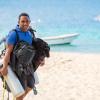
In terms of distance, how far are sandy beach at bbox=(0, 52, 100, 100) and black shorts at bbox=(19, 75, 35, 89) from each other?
1.57m

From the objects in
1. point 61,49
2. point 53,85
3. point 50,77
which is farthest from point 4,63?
point 61,49

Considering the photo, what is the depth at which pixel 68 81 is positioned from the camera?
25.3ft

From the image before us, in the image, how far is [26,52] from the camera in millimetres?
4664

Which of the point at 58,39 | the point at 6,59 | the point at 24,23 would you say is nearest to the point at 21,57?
the point at 6,59

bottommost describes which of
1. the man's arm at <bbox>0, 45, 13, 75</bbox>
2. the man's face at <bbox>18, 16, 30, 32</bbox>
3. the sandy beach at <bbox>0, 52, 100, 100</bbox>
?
the sandy beach at <bbox>0, 52, 100, 100</bbox>

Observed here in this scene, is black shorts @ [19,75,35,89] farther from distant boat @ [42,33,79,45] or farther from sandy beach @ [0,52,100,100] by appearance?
distant boat @ [42,33,79,45]

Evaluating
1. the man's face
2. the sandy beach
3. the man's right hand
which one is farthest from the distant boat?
the man's right hand

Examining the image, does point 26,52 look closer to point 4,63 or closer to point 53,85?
point 4,63

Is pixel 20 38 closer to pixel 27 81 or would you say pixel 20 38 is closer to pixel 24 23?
pixel 24 23

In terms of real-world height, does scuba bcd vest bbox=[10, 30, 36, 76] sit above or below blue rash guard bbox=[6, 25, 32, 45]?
below

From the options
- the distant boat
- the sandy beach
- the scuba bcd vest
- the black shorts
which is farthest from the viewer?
the distant boat

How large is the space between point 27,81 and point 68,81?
289 cm

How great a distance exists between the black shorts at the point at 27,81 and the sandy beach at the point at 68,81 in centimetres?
157

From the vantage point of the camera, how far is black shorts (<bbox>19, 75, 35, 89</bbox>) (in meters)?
4.80
